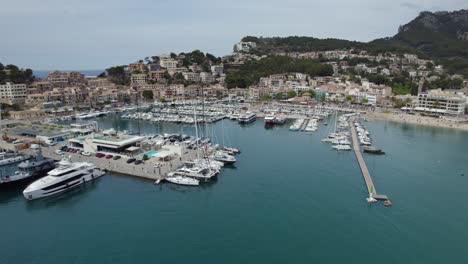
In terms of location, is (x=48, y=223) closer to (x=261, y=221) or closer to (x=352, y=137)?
(x=261, y=221)

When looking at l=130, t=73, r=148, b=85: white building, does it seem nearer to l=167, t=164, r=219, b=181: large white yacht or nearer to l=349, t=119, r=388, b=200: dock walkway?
l=349, t=119, r=388, b=200: dock walkway

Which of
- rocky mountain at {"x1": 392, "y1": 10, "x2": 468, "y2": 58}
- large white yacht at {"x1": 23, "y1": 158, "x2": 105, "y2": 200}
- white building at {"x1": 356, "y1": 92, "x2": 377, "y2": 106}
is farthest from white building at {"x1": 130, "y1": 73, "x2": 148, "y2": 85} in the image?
rocky mountain at {"x1": 392, "y1": 10, "x2": 468, "y2": 58}

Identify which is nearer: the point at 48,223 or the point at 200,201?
the point at 48,223

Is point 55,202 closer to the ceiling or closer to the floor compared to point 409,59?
closer to the floor

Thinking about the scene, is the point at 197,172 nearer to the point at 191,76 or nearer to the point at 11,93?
the point at 11,93

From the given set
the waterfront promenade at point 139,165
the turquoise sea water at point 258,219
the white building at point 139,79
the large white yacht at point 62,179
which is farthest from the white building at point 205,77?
the large white yacht at point 62,179

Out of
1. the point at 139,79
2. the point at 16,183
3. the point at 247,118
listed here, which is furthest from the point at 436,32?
the point at 16,183

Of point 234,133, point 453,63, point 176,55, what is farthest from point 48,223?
point 453,63
